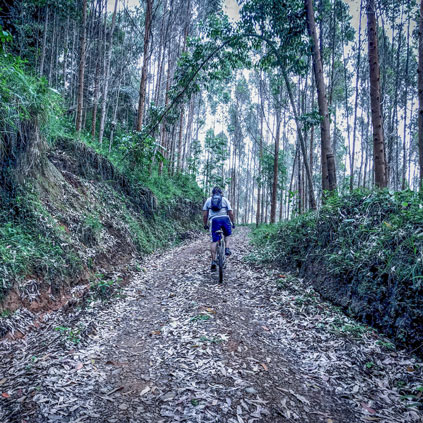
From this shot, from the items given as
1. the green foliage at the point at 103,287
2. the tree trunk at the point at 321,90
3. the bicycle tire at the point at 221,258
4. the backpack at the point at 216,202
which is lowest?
the green foliage at the point at 103,287

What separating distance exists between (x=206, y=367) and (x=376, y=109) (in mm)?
6461

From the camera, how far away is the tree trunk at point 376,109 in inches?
228

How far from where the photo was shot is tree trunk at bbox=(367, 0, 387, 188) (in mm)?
5789

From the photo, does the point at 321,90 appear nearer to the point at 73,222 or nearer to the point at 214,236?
the point at 214,236

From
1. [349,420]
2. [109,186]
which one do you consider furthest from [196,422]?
[109,186]

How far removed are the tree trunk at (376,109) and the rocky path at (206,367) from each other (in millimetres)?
3404

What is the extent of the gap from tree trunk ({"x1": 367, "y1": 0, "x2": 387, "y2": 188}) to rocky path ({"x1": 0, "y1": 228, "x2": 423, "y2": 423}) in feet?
11.2

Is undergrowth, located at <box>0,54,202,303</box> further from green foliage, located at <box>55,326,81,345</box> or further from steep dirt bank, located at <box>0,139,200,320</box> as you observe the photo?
green foliage, located at <box>55,326,81,345</box>

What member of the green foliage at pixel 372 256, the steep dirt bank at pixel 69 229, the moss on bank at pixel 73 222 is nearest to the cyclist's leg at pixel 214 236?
the green foliage at pixel 372 256

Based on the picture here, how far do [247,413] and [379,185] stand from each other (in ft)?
18.3

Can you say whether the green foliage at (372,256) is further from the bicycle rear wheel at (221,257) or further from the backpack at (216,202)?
the backpack at (216,202)

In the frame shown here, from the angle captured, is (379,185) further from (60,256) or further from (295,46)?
(60,256)

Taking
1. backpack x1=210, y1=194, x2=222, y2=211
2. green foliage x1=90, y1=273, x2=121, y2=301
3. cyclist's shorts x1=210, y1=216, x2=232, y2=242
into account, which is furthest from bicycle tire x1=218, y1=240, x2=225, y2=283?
green foliage x1=90, y1=273, x2=121, y2=301

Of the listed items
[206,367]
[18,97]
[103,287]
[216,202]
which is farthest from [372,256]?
[18,97]
